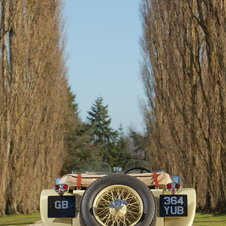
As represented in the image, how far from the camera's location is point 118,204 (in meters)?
3.76

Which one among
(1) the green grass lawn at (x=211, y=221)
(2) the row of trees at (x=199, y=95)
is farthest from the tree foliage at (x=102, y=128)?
(1) the green grass lawn at (x=211, y=221)

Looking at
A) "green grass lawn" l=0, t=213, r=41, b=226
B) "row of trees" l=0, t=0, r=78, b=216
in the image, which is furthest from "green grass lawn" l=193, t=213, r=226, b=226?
"row of trees" l=0, t=0, r=78, b=216

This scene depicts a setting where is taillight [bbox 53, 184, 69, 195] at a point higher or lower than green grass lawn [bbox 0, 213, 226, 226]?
higher

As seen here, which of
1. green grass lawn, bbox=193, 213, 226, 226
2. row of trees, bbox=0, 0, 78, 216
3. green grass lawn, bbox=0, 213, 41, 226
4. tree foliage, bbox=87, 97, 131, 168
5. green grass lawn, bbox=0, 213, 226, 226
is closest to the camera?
green grass lawn, bbox=193, 213, 226, 226

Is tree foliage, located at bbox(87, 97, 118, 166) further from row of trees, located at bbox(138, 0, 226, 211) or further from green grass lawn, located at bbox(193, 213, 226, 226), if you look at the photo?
green grass lawn, located at bbox(193, 213, 226, 226)

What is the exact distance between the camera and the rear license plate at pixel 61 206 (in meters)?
4.07

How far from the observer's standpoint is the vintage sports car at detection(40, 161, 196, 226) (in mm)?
3785

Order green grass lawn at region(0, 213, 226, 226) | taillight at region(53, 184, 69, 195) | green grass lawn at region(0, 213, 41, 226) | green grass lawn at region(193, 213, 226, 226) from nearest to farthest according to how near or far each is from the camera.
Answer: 1. taillight at region(53, 184, 69, 195)
2. green grass lawn at region(193, 213, 226, 226)
3. green grass lawn at region(0, 213, 226, 226)
4. green grass lawn at region(0, 213, 41, 226)

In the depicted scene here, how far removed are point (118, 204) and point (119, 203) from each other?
15 millimetres

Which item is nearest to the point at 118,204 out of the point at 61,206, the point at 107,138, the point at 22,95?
the point at 61,206

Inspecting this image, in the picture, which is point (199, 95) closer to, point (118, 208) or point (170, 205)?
point (170, 205)

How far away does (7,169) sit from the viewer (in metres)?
13.9

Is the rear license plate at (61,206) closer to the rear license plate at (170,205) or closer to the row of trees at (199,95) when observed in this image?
the rear license plate at (170,205)

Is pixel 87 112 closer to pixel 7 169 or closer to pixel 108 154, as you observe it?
pixel 108 154
